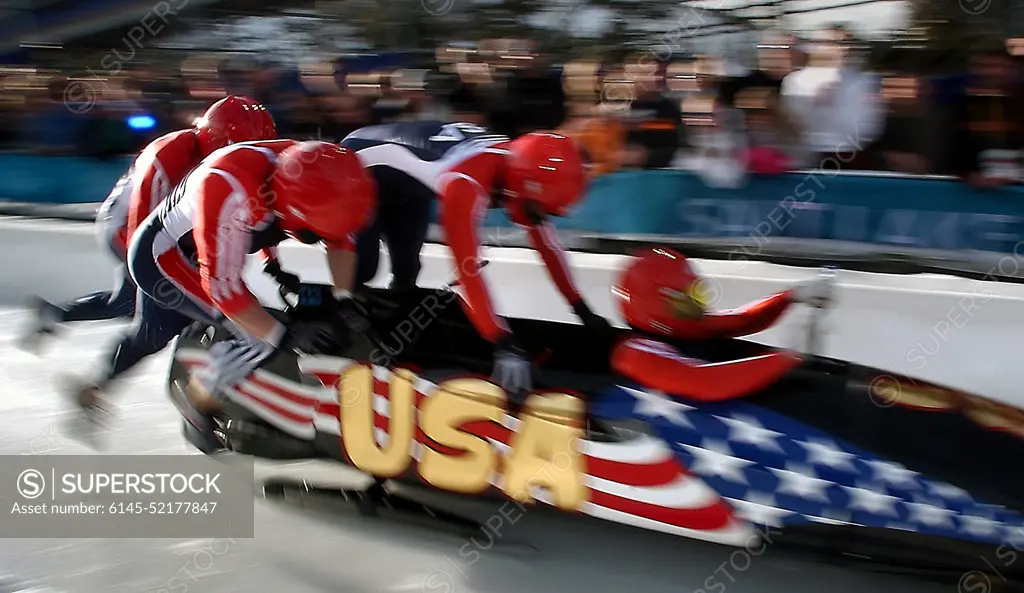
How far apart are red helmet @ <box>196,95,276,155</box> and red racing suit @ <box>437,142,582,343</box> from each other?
0.80 metres

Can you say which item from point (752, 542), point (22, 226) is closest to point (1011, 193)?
point (752, 542)

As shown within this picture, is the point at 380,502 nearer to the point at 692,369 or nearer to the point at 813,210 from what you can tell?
the point at 692,369

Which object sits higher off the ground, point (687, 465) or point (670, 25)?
point (670, 25)

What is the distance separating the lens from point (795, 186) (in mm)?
4133

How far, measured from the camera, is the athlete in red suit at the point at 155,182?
10.3ft

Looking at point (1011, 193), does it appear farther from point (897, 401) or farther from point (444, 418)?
point (444, 418)

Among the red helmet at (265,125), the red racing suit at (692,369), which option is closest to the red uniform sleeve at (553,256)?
the red racing suit at (692,369)

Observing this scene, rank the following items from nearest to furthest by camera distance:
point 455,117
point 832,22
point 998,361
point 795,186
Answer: point 998,361 → point 795,186 → point 832,22 → point 455,117

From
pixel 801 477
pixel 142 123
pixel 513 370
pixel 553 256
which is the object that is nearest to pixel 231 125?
pixel 553 256

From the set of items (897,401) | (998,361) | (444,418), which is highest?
(998,361)

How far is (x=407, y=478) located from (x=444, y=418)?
253 millimetres

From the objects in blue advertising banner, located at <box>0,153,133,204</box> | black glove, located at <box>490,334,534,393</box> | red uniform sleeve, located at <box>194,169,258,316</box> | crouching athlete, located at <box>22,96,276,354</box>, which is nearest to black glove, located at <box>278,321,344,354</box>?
red uniform sleeve, located at <box>194,169,258,316</box>

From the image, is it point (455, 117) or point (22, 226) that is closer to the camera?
point (455, 117)

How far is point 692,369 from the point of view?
214 cm
